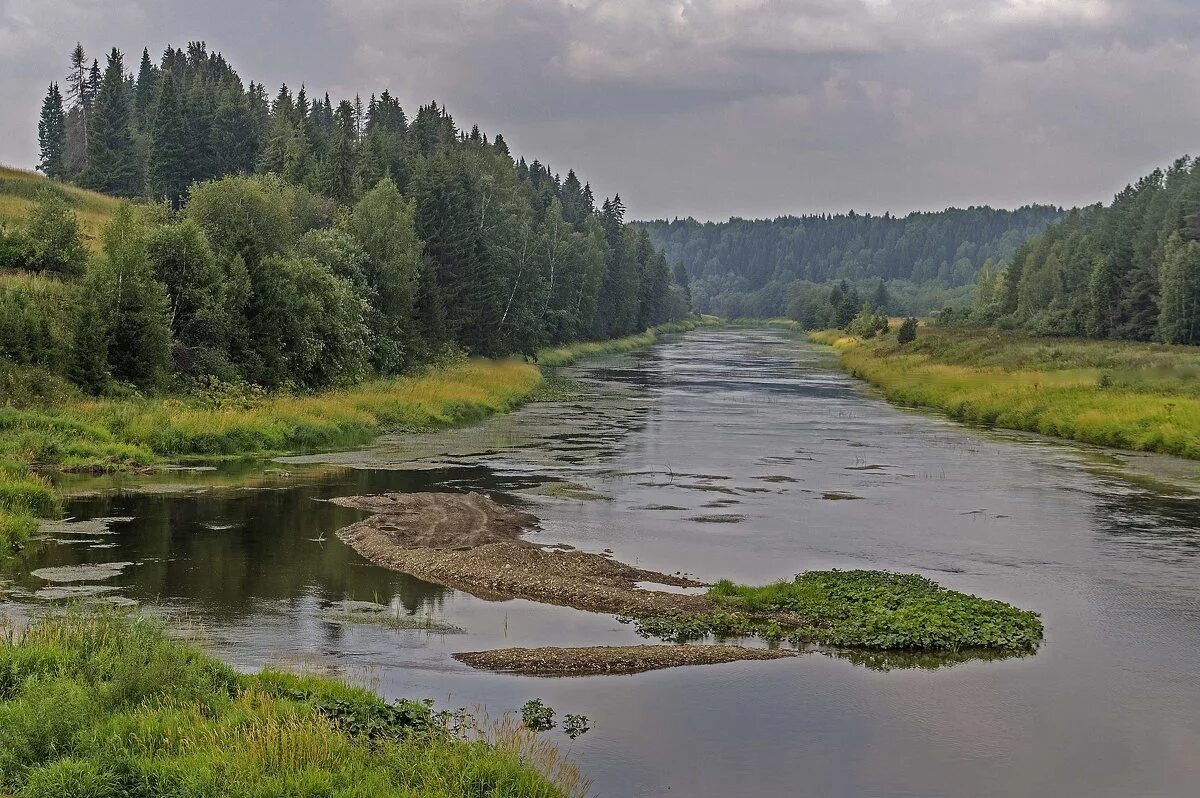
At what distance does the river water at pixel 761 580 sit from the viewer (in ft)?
48.7

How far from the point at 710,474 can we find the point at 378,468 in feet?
35.8

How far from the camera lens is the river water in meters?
14.9

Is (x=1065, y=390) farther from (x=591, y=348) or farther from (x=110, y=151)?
(x=110, y=151)

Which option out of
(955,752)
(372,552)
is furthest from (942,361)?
(955,752)

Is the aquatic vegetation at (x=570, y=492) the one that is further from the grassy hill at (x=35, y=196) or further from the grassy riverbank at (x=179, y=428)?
the grassy hill at (x=35, y=196)

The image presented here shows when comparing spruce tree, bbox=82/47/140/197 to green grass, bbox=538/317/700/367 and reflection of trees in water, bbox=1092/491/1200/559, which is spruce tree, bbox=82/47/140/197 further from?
reflection of trees in water, bbox=1092/491/1200/559

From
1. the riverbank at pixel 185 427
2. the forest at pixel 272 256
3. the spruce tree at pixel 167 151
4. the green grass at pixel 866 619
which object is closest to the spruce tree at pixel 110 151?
the forest at pixel 272 256

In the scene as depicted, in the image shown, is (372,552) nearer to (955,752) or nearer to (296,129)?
(955,752)

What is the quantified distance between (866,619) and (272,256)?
36.3 m

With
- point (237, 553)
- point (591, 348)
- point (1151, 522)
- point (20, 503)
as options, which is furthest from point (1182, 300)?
point (20, 503)

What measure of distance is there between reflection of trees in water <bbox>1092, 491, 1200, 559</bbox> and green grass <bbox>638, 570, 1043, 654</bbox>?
8021 millimetres

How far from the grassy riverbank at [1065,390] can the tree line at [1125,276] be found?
1915 cm

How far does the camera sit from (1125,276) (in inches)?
4697

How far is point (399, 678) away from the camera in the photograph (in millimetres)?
16953
